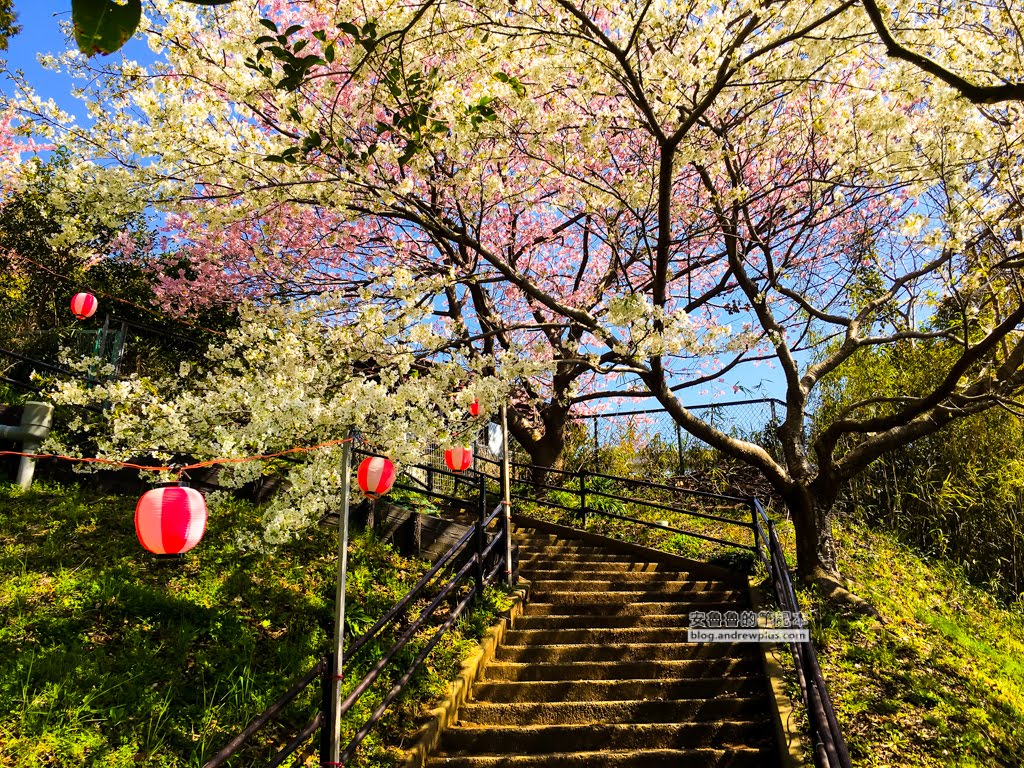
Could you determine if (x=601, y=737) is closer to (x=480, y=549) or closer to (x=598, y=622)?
(x=598, y=622)

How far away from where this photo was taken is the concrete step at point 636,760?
5043 mm

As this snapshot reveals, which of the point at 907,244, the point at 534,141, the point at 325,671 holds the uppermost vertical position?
the point at 534,141

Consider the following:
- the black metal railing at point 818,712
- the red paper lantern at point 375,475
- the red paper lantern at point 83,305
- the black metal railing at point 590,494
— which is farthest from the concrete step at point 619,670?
the red paper lantern at point 83,305

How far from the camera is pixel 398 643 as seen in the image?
472cm

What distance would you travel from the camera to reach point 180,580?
6.39 m

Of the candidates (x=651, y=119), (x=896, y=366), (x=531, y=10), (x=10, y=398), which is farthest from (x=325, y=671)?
(x=896, y=366)

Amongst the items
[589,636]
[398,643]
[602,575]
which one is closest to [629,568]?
[602,575]

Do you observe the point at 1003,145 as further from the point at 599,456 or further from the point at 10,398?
the point at 10,398

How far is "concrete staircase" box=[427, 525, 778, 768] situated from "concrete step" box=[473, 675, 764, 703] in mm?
10

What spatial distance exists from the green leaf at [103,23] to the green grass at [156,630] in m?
4.56

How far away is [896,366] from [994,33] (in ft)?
24.1

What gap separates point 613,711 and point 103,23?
6.22 m

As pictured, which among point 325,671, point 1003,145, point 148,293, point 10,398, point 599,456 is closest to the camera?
point 325,671

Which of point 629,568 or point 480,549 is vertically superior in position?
point 480,549
